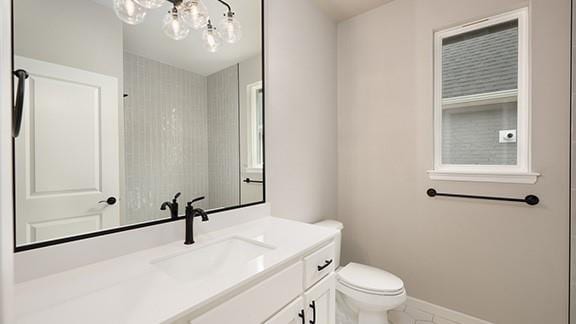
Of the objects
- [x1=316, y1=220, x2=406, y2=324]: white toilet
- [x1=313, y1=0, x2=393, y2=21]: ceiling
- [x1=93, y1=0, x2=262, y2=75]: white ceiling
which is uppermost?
[x1=313, y1=0, x2=393, y2=21]: ceiling

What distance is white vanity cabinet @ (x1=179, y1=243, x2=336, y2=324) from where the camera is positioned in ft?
2.40

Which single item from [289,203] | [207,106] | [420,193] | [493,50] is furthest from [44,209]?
[493,50]

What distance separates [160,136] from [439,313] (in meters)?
2.26

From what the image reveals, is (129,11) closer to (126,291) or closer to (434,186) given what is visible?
(126,291)

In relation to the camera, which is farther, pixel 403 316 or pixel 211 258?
pixel 403 316

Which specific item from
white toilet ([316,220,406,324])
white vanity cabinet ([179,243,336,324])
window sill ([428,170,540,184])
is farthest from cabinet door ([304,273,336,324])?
window sill ([428,170,540,184])

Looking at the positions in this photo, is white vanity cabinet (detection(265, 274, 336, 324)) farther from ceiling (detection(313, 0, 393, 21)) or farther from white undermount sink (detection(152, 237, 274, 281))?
ceiling (detection(313, 0, 393, 21))

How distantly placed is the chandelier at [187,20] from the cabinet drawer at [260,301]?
1.18 m

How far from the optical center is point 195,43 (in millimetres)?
1283

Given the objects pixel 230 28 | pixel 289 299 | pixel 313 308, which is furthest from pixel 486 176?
pixel 230 28

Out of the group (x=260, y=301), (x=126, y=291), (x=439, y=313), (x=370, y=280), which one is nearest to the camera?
(x=126, y=291)

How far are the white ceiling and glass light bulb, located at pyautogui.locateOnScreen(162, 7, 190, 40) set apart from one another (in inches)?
0.8

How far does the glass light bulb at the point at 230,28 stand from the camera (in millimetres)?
1384

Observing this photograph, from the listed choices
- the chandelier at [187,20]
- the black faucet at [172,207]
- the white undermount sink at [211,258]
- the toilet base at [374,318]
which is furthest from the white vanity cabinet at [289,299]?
the chandelier at [187,20]
